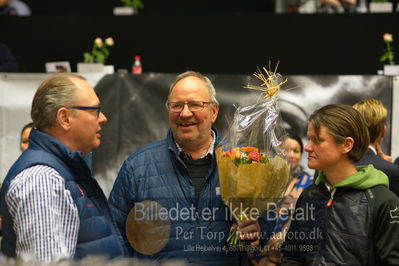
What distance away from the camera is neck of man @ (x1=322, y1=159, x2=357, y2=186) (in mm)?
2707

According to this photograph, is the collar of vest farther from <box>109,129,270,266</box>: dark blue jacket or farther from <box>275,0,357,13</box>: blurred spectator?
<box>275,0,357,13</box>: blurred spectator

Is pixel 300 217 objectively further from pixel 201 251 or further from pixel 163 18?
pixel 163 18

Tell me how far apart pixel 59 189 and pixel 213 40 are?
3.17m

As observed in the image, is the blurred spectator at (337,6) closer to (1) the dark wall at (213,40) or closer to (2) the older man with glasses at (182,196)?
(1) the dark wall at (213,40)

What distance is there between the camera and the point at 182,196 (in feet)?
9.57

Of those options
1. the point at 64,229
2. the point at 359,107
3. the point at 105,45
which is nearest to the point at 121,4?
the point at 105,45

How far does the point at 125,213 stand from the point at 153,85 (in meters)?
1.83

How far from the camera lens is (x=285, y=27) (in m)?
5.09

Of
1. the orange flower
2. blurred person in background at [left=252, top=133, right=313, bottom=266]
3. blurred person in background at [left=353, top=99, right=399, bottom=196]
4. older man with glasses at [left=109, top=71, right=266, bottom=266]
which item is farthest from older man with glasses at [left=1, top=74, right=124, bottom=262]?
blurred person in background at [left=353, top=99, right=399, bottom=196]

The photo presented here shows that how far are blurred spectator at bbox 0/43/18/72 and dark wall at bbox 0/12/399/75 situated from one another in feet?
0.63

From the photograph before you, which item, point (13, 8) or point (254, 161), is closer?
point (254, 161)

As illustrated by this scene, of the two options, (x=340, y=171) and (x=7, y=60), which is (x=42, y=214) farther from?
(x=7, y=60)

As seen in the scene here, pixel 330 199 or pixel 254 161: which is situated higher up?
pixel 254 161

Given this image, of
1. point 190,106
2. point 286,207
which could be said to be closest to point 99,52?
point 286,207
